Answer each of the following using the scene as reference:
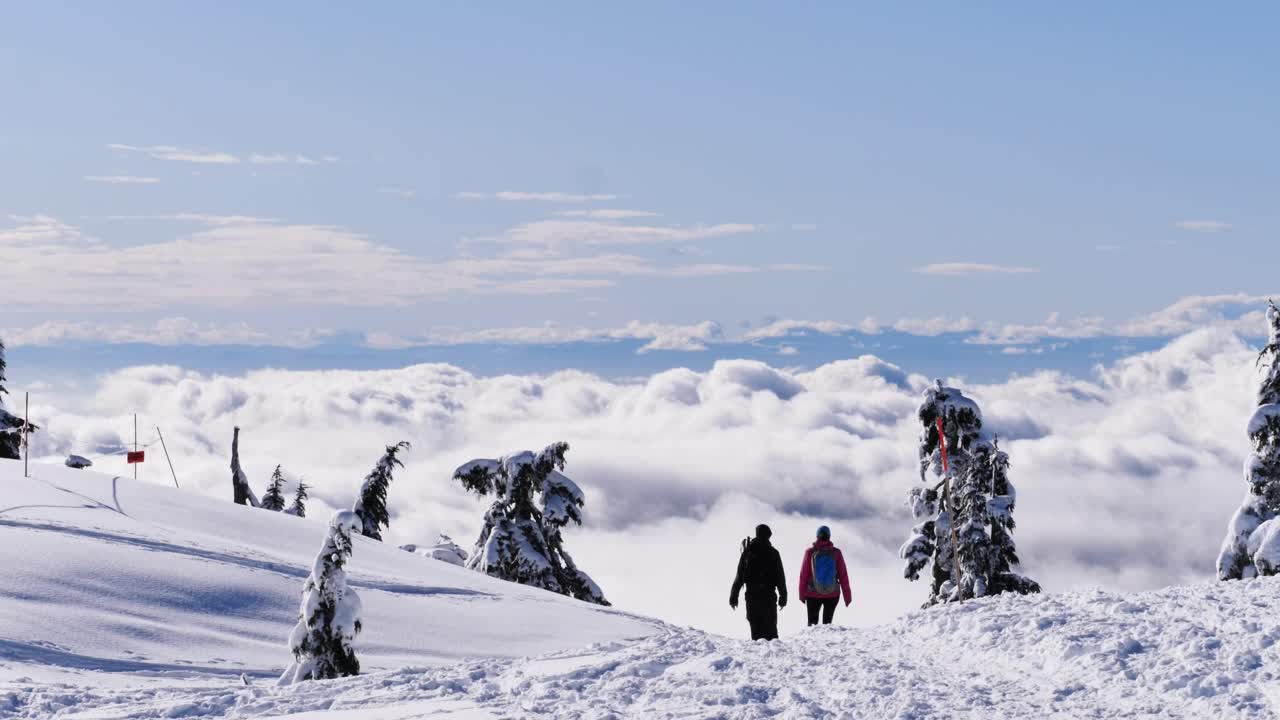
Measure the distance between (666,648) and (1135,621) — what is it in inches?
227

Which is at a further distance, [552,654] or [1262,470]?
[1262,470]

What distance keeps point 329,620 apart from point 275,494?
3883 cm

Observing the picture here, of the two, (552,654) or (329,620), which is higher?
(329,620)

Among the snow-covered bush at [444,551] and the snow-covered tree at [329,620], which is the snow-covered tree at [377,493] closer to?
the snow-covered bush at [444,551]

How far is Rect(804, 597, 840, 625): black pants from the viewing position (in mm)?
18297

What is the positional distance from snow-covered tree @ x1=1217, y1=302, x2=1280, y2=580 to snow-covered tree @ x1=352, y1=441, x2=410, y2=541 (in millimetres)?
24212

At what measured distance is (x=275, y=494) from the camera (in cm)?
5603

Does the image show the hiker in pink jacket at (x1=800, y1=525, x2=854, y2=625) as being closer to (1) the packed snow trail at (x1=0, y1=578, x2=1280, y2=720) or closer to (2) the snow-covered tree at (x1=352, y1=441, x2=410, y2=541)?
(1) the packed snow trail at (x1=0, y1=578, x2=1280, y2=720)

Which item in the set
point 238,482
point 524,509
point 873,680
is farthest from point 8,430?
point 873,680

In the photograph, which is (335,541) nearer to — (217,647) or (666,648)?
(217,647)

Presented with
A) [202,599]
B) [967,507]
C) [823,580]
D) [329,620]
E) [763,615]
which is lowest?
[329,620]

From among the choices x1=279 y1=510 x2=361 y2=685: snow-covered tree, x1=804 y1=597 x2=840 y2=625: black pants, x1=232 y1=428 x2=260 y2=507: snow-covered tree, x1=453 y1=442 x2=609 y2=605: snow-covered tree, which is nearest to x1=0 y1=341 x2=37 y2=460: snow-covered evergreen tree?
x1=232 y1=428 x2=260 y2=507: snow-covered tree

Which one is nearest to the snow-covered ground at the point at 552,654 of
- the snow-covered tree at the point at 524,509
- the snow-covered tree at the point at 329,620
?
the snow-covered tree at the point at 329,620

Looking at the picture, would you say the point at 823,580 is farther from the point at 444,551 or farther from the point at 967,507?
the point at 444,551
